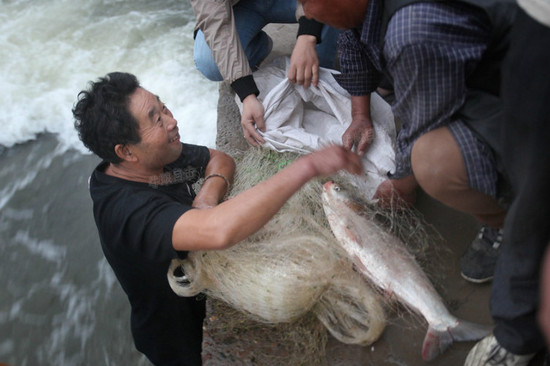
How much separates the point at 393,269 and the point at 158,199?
122cm

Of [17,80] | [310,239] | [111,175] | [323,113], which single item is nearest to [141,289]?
[111,175]

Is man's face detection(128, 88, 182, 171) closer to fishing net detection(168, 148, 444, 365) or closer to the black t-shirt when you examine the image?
the black t-shirt

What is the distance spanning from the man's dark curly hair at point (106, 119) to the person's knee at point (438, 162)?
1.39 meters

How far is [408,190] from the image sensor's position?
2.71 metres

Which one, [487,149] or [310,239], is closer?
[487,149]

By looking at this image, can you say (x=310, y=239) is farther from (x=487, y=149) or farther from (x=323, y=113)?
(x=323, y=113)

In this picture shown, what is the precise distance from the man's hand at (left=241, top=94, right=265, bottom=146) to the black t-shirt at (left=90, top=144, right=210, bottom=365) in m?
0.42

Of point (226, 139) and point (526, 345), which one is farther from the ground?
point (526, 345)

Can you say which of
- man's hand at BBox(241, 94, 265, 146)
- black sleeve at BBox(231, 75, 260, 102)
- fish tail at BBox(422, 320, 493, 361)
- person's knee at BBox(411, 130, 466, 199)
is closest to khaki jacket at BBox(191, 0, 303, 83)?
black sleeve at BBox(231, 75, 260, 102)

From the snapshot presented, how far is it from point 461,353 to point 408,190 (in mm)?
913

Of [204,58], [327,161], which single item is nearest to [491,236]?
[327,161]

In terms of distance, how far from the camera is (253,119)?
334 cm

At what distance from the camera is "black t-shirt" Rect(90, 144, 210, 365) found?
2.21 m

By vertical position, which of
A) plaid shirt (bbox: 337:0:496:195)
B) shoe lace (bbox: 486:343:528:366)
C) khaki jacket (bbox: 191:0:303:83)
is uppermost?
plaid shirt (bbox: 337:0:496:195)
